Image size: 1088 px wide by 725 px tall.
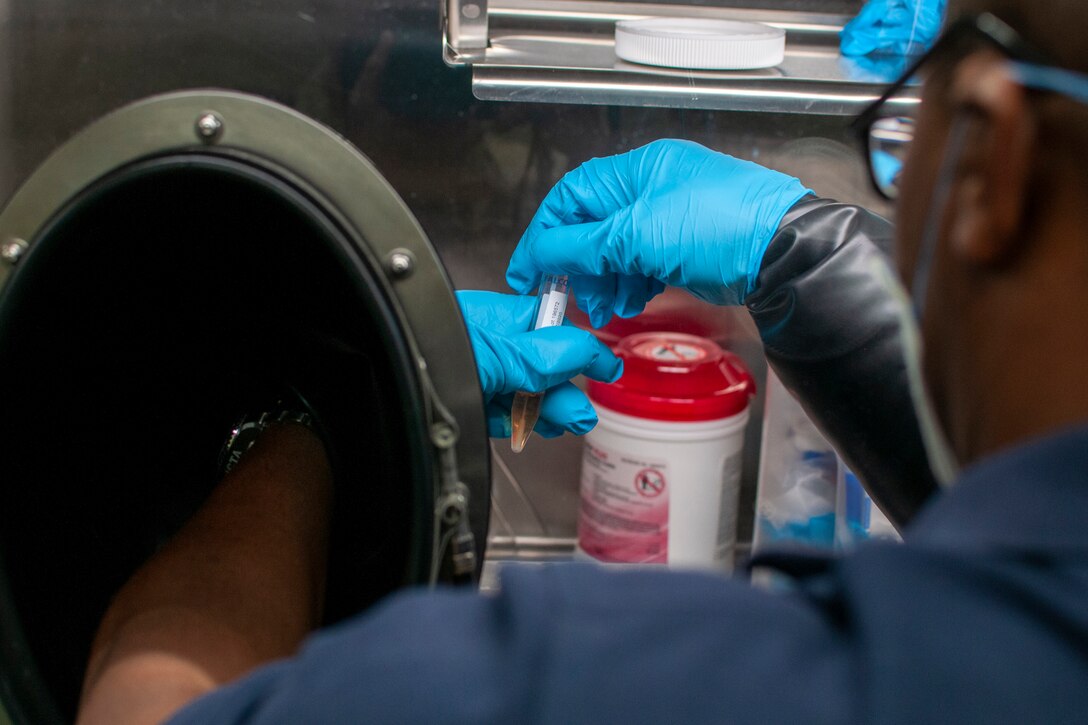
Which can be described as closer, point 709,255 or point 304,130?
point 304,130

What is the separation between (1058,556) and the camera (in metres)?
0.41

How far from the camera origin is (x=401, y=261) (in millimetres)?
640

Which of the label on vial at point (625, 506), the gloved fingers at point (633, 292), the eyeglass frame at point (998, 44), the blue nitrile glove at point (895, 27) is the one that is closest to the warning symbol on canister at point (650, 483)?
the label on vial at point (625, 506)

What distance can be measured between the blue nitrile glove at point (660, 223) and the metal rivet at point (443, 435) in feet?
1.57

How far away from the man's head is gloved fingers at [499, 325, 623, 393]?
51 cm

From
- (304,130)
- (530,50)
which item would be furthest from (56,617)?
(530,50)

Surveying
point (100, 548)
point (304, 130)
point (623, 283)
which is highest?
point (304, 130)

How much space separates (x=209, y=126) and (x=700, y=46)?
0.65 meters

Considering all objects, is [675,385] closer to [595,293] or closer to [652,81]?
[595,293]

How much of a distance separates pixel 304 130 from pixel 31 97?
74 centimetres

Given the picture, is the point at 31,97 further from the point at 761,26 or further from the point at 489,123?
the point at 761,26

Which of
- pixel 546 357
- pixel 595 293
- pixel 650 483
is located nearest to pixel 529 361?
pixel 546 357

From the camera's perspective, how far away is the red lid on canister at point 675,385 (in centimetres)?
133

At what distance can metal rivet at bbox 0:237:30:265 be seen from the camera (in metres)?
0.64
